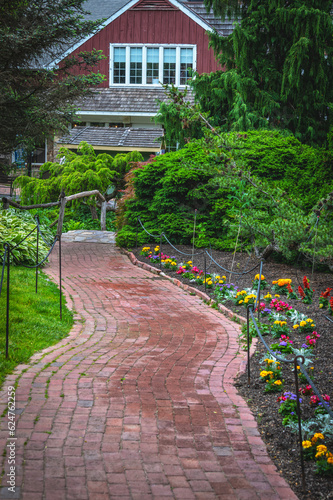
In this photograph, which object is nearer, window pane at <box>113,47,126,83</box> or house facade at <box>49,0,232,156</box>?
house facade at <box>49,0,232,156</box>

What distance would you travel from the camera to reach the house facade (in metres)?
22.0

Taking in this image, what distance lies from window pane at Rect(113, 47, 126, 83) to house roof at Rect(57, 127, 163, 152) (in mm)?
2663

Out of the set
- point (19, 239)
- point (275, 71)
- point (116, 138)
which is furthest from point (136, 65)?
point (19, 239)

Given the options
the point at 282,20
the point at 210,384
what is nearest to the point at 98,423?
the point at 210,384

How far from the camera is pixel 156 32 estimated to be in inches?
882

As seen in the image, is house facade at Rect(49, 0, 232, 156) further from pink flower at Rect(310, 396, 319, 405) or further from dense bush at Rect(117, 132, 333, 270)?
pink flower at Rect(310, 396, 319, 405)

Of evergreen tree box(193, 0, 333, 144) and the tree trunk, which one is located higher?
evergreen tree box(193, 0, 333, 144)

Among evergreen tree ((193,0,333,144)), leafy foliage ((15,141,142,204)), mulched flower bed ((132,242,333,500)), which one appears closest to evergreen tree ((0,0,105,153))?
mulched flower bed ((132,242,333,500))

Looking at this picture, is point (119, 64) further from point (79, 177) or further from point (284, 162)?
point (284, 162)

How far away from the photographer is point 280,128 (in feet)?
51.9

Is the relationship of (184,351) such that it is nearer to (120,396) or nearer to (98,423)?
(120,396)

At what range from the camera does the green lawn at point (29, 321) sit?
5719mm

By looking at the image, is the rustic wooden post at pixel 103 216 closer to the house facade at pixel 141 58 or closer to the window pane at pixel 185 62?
the house facade at pixel 141 58

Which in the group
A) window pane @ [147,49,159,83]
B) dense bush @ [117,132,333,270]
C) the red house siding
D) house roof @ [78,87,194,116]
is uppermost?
the red house siding
